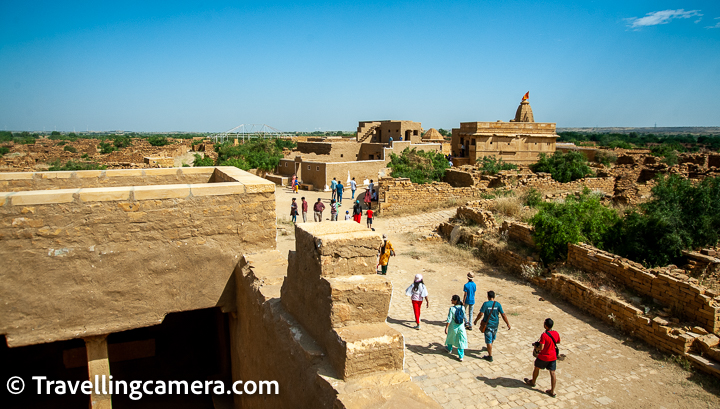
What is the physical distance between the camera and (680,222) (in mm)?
8656

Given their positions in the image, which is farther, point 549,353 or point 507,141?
point 507,141

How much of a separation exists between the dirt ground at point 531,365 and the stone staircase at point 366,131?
29308mm

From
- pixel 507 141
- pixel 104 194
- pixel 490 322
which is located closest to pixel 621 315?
pixel 490 322

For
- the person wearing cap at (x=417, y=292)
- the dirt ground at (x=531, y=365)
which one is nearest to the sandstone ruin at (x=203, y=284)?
the dirt ground at (x=531, y=365)

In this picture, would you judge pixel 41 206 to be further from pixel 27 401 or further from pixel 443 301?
pixel 443 301

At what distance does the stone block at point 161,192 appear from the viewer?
164 inches

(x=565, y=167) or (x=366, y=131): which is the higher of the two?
(x=366, y=131)

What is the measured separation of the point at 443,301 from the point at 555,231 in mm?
3403

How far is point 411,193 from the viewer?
17.2 metres

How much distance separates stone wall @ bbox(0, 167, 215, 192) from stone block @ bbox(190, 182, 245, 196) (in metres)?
1.99

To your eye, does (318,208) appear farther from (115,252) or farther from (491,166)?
(491,166)

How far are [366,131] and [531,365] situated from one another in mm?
32986

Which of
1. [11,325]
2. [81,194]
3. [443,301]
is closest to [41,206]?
[81,194]

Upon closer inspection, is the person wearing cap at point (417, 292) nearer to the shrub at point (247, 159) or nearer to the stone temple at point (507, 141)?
the stone temple at point (507, 141)
